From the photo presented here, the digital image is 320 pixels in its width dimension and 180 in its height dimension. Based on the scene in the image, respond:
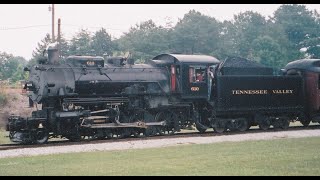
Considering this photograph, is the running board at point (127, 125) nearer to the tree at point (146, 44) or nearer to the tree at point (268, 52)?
the tree at point (146, 44)

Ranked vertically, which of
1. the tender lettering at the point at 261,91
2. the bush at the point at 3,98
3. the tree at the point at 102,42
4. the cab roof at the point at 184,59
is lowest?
the bush at the point at 3,98

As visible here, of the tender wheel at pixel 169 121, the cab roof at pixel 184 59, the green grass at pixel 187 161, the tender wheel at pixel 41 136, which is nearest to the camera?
the green grass at pixel 187 161

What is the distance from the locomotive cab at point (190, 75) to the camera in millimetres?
22812

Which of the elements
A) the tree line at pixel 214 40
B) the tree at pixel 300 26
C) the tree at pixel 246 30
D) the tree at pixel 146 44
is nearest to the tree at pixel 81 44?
the tree line at pixel 214 40

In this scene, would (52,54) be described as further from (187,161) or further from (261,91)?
(261,91)

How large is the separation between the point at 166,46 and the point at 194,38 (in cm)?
586

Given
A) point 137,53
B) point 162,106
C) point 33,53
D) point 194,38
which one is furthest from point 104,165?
point 33,53

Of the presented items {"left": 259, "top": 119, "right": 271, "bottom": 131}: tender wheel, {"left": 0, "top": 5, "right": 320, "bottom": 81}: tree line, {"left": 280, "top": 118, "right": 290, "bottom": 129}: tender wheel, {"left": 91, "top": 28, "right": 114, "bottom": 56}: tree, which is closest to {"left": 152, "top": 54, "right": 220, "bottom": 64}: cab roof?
{"left": 259, "top": 119, "right": 271, "bottom": 131}: tender wheel

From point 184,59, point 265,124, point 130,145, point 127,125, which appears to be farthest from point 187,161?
Answer: point 265,124

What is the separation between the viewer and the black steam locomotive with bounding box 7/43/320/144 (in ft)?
64.6

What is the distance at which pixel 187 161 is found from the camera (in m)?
13.0

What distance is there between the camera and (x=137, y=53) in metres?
70.1

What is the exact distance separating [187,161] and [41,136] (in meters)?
8.43

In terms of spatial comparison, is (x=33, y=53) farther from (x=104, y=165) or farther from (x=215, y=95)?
(x=104, y=165)
